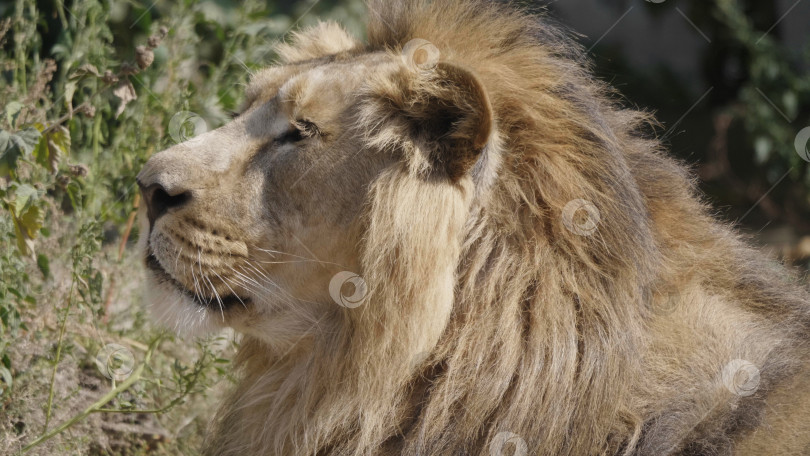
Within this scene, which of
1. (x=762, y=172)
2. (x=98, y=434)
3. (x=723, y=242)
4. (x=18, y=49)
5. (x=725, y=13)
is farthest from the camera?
(x=762, y=172)

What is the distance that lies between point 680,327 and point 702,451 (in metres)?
0.34

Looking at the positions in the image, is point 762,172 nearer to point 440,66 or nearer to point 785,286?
point 785,286

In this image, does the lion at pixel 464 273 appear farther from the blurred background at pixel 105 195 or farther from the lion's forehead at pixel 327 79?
the blurred background at pixel 105 195

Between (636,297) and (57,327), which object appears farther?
(57,327)

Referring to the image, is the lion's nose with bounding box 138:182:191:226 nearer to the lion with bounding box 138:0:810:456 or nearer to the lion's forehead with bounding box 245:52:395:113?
the lion with bounding box 138:0:810:456

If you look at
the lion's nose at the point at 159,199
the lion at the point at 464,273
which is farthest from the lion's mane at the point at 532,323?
the lion's nose at the point at 159,199

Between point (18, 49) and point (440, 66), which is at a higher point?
point (440, 66)

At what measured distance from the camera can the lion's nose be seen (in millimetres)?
2543

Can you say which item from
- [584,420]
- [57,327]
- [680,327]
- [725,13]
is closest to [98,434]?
[57,327]

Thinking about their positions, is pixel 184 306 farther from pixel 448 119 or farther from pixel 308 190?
pixel 448 119

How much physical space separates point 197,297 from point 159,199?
29cm

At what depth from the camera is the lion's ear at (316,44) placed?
3.09 m

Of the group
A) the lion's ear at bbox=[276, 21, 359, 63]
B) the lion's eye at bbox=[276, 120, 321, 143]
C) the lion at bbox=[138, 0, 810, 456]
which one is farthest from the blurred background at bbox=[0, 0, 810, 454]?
the lion's eye at bbox=[276, 120, 321, 143]

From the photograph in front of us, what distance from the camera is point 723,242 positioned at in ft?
9.23
